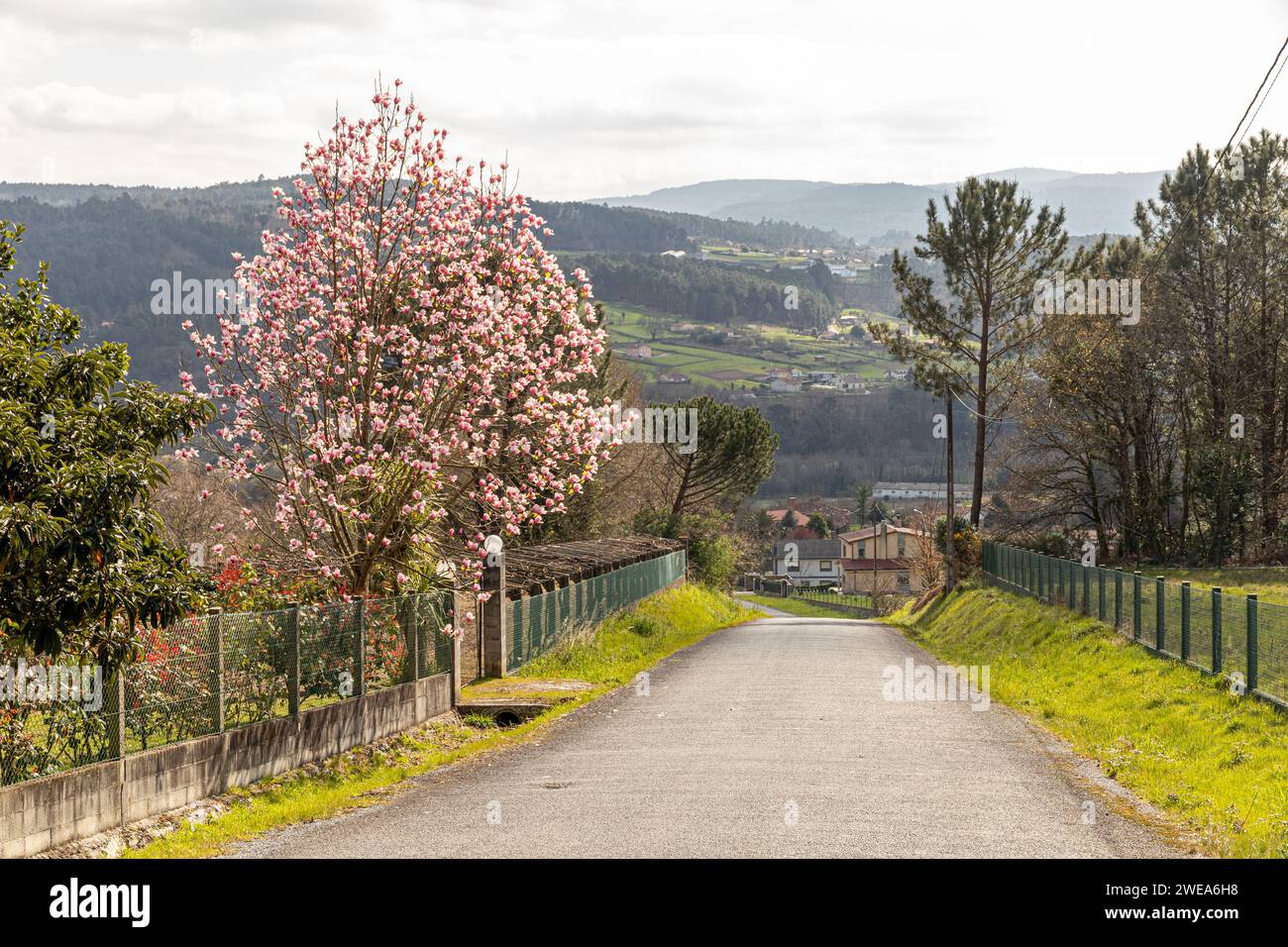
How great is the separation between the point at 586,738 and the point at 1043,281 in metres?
40.6

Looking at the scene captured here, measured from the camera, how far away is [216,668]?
13.5 m

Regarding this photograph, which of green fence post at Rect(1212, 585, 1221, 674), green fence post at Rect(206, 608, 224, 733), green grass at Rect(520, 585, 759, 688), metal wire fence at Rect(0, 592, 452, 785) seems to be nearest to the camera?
metal wire fence at Rect(0, 592, 452, 785)

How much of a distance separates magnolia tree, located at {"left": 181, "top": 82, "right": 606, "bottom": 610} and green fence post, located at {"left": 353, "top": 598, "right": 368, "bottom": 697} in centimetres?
80

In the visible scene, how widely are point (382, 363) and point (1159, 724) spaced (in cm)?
1166

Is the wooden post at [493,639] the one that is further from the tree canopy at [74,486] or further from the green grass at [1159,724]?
the tree canopy at [74,486]

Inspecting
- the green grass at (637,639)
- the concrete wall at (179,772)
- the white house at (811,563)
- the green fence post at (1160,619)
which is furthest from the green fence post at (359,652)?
the white house at (811,563)

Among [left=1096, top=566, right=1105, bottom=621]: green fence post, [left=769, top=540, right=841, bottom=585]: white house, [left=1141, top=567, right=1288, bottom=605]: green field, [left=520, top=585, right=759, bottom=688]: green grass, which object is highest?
[left=1096, top=566, right=1105, bottom=621]: green fence post

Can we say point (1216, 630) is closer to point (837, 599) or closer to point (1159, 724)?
point (1159, 724)

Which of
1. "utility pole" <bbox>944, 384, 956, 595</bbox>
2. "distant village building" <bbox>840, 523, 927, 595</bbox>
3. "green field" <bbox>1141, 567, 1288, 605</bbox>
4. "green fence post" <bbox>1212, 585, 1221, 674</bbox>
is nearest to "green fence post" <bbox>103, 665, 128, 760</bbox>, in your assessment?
"green fence post" <bbox>1212, 585, 1221, 674</bbox>

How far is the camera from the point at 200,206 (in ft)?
548

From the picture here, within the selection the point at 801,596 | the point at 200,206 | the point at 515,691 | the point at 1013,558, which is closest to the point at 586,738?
the point at 515,691

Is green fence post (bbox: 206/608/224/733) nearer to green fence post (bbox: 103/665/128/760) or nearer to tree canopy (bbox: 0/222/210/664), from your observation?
green fence post (bbox: 103/665/128/760)

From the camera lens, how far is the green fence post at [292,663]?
1538cm

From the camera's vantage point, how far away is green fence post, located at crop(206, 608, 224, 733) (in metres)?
13.4
